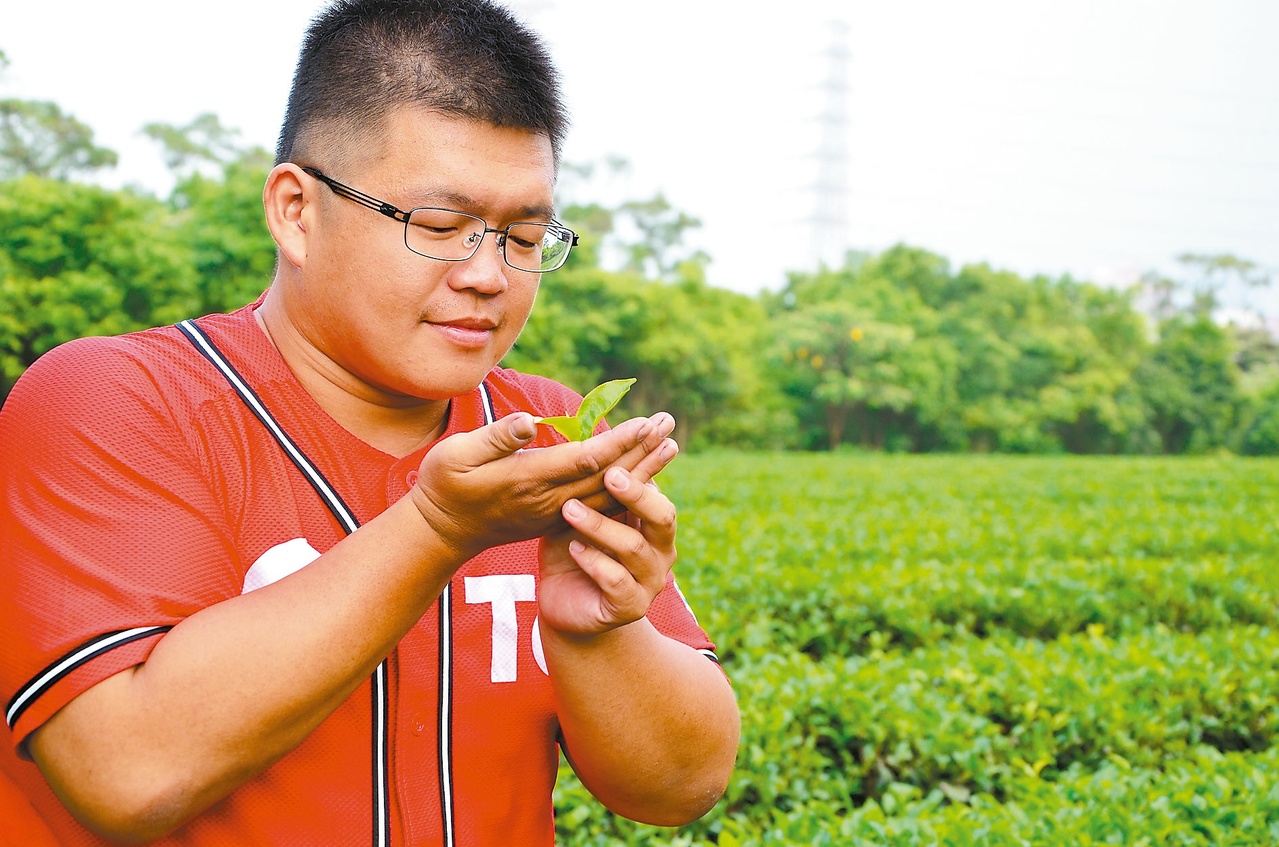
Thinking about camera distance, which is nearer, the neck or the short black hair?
the short black hair

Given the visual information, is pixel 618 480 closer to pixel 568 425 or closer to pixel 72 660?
pixel 568 425

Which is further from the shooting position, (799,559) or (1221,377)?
(1221,377)

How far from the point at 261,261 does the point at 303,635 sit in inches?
826

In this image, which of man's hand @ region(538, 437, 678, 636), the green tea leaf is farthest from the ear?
man's hand @ region(538, 437, 678, 636)

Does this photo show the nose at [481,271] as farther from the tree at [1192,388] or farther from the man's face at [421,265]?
the tree at [1192,388]

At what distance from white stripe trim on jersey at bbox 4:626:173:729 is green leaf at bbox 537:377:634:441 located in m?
0.50

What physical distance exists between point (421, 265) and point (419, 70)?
236 mm

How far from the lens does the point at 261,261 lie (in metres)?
20.7

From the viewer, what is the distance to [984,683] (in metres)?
4.46

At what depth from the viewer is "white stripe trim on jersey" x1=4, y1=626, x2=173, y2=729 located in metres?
1.09

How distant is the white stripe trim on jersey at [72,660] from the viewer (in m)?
1.09

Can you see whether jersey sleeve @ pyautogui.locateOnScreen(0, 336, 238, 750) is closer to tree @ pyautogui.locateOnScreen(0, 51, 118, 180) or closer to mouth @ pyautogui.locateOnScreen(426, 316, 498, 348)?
mouth @ pyautogui.locateOnScreen(426, 316, 498, 348)

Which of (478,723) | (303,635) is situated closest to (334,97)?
(303,635)

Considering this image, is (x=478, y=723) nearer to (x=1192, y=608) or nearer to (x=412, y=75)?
(x=412, y=75)
